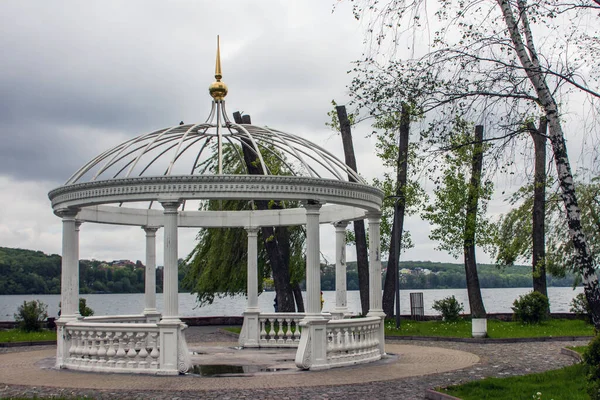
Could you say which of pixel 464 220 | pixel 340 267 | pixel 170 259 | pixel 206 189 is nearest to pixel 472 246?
pixel 464 220

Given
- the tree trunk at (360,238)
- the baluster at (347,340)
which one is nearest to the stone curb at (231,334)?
the tree trunk at (360,238)

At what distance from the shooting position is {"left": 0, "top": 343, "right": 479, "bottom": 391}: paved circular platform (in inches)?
485

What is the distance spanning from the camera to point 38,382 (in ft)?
42.0

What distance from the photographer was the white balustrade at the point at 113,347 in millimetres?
14156

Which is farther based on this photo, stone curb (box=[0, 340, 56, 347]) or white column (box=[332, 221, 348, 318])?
stone curb (box=[0, 340, 56, 347])

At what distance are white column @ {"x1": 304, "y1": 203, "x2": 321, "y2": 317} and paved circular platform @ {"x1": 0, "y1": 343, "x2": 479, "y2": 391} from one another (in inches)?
51.8

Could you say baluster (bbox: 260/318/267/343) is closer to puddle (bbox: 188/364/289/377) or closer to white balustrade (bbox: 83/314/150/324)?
white balustrade (bbox: 83/314/150/324)

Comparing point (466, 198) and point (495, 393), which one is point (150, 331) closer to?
point (495, 393)

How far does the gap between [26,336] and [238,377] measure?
1340cm

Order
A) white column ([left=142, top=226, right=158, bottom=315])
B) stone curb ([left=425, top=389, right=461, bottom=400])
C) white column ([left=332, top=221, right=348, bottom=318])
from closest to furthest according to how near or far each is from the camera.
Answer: stone curb ([left=425, top=389, right=461, bottom=400]) < white column ([left=332, top=221, right=348, bottom=318]) < white column ([left=142, top=226, right=158, bottom=315])

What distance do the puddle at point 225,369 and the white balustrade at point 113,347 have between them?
93cm

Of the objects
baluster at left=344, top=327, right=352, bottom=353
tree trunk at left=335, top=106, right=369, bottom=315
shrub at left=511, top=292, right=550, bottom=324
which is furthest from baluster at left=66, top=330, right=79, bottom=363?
shrub at left=511, top=292, right=550, bottom=324

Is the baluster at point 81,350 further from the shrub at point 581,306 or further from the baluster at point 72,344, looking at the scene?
the shrub at point 581,306

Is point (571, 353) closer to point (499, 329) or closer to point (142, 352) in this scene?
point (499, 329)
